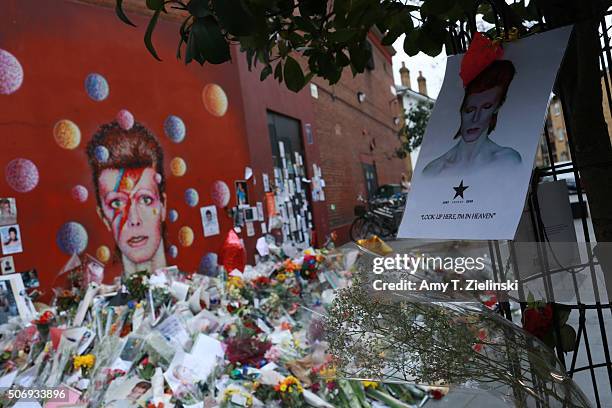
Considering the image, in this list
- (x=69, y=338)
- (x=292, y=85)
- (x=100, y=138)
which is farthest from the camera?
(x=100, y=138)

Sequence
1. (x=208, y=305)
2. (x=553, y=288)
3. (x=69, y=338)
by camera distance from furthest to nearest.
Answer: (x=208, y=305), (x=69, y=338), (x=553, y=288)

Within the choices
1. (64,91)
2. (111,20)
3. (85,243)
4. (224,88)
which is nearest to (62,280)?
(85,243)

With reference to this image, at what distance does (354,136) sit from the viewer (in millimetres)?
13789

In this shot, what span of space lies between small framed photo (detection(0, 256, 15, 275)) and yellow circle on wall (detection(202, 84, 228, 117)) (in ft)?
11.2

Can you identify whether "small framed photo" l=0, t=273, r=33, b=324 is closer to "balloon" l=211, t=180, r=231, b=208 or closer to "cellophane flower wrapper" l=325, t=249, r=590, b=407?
"balloon" l=211, t=180, r=231, b=208

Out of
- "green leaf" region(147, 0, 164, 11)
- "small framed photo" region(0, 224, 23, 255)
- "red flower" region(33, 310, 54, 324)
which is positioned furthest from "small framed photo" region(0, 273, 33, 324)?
"green leaf" region(147, 0, 164, 11)

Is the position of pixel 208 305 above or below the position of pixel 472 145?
below

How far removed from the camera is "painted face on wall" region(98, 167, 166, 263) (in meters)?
5.47

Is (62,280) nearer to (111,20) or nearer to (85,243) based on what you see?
(85,243)

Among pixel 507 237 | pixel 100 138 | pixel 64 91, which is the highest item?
pixel 64 91

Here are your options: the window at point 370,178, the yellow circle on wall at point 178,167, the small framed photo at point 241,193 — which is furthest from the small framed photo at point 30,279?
the window at point 370,178

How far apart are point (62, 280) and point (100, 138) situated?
164 cm

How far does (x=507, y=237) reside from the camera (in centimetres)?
95

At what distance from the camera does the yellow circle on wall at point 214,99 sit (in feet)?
23.0
